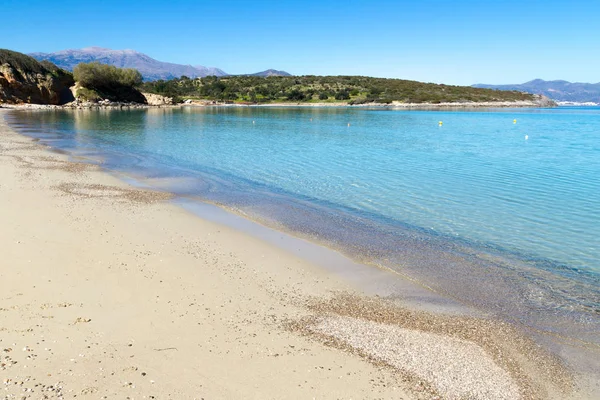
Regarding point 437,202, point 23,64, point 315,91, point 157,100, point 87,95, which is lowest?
point 437,202

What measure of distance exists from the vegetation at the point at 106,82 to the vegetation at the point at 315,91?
1447 cm

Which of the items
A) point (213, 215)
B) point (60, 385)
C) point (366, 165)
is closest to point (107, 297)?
point (60, 385)

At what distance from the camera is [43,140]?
32.0 meters

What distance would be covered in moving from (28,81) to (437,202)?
86056 millimetres

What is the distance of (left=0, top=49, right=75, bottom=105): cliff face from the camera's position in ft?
249

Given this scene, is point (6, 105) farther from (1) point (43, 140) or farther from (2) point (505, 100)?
(2) point (505, 100)

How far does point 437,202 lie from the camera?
15148mm

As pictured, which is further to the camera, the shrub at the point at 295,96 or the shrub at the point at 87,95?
the shrub at the point at 295,96

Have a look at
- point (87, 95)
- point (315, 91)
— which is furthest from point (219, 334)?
point (315, 91)

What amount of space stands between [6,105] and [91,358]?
8825 centimetres

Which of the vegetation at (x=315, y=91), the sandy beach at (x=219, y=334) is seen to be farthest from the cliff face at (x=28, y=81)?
the sandy beach at (x=219, y=334)

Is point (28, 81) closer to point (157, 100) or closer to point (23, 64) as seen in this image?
point (23, 64)

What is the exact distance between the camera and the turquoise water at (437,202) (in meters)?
8.82

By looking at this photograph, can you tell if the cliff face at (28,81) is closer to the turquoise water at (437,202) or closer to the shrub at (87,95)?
the shrub at (87,95)
